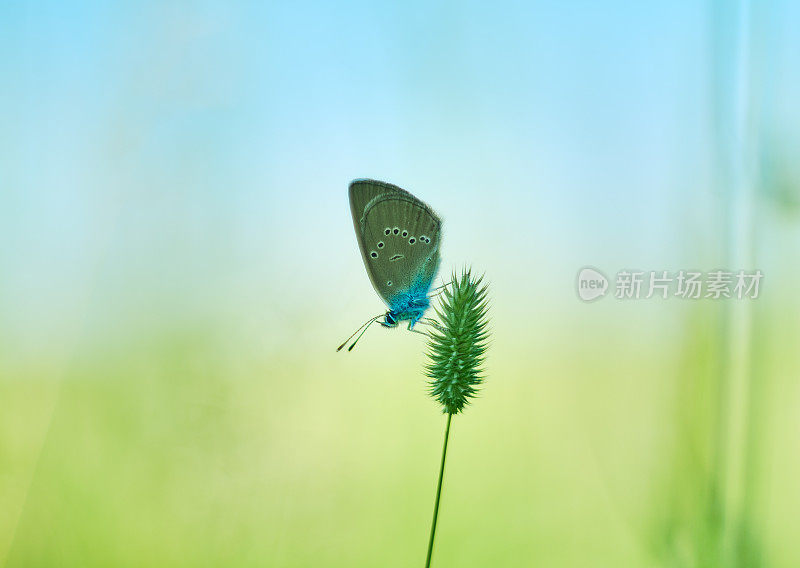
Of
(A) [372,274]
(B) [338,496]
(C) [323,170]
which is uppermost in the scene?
(C) [323,170]

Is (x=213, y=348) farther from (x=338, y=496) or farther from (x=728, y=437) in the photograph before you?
(x=728, y=437)

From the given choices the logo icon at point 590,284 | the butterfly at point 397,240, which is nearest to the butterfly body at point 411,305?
the butterfly at point 397,240

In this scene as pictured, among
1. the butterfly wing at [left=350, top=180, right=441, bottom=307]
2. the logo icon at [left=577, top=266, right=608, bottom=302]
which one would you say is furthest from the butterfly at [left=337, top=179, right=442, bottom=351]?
the logo icon at [left=577, top=266, right=608, bottom=302]

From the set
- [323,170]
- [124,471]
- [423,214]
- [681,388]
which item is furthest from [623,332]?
[124,471]

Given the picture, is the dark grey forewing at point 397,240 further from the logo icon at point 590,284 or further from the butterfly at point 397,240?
the logo icon at point 590,284

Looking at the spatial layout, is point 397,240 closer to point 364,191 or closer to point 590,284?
point 364,191

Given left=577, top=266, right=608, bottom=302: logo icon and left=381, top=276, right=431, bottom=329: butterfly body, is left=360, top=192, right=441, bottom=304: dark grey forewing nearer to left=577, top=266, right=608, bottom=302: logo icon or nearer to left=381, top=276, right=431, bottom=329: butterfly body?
left=381, top=276, right=431, bottom=329: butterfly body

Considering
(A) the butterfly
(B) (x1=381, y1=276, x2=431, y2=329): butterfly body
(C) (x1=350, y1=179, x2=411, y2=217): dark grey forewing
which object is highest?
(C) (x1=350, y1=179, x2=411, y2=217): dark grey forewing

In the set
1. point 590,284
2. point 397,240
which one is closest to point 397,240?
point 397,240

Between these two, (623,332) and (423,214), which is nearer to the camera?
(423,214)
